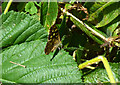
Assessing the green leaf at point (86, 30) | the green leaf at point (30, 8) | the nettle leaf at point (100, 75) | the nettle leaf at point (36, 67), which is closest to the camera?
the nettle leaf at point (36, 67)

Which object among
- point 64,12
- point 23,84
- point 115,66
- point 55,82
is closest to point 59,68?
point 55,82

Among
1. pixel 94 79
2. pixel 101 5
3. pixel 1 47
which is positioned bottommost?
pixel 94 79

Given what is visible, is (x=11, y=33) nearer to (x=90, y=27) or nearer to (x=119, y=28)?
(x=90, y=27)

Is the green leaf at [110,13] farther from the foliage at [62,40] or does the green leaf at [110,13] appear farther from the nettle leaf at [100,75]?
the nettle leaf at [100,75]

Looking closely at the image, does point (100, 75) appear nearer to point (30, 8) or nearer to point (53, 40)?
point (53, 40)

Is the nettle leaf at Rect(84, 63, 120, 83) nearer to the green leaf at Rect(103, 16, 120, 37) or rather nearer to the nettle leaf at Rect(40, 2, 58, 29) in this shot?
the green leaf at Rect(103, 16, 120, 37)

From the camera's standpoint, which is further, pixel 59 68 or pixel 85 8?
pixel 85 8

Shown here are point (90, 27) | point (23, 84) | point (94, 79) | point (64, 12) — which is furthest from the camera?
point (64, 12)

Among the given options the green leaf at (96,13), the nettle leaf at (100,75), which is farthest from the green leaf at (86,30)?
the nettle leaf at (100,75)

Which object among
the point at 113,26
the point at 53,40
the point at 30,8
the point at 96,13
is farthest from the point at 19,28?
the point at 113,26
